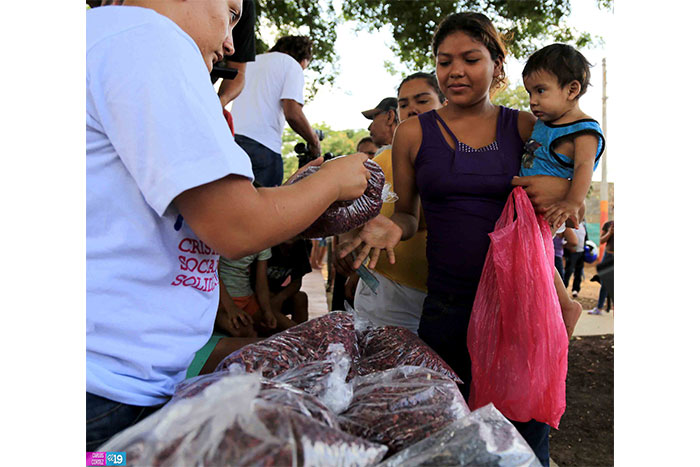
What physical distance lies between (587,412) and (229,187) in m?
4.12

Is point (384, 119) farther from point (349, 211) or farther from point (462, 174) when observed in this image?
point (349, 211)

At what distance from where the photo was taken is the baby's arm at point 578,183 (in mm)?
1741

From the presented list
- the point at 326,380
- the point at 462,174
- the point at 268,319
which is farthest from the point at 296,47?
the point at 326,380

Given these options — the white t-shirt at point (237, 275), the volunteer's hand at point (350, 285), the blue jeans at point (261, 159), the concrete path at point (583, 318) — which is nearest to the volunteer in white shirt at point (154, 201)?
the volunteer's hand at point (350, 285)

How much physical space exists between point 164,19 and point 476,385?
54.5 inches

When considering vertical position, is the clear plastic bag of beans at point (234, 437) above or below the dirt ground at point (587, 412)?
above

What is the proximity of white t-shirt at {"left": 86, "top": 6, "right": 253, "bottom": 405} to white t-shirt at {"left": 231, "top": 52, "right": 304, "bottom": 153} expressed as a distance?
275 centimetres

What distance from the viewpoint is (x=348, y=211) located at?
114cm

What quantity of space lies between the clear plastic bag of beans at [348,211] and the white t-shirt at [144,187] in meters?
0.29

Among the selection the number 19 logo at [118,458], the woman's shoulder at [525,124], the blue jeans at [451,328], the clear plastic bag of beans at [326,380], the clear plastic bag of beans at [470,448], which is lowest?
the blue jeans at [451,328]

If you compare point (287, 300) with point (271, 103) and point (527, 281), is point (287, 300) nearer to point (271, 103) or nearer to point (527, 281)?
point (271, 103)

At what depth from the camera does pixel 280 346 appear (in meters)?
1.15

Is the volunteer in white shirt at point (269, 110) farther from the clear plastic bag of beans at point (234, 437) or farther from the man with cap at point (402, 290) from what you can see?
the clear plastic bag of beans at point (234, 437)

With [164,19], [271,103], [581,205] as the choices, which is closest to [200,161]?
[164,19]
